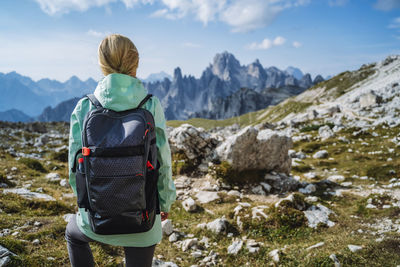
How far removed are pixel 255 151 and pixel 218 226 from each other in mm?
6662

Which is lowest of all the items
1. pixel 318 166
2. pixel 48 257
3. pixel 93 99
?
pixel 318 166

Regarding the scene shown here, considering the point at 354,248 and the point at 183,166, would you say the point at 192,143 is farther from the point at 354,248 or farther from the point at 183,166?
the point at 354,248

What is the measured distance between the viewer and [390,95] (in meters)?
49.8

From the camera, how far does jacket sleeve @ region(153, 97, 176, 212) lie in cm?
325

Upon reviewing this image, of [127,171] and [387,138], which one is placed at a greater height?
[127,171]

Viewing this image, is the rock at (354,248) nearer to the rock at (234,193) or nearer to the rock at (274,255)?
the rock at (274,255)

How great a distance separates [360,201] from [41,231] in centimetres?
1243

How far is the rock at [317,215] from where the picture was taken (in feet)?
26.9

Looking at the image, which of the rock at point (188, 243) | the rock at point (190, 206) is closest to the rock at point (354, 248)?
the rock at point (188, 243)

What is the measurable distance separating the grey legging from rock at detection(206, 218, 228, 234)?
16.4ft

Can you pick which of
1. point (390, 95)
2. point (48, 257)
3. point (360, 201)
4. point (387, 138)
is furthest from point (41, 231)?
point (390, 95)

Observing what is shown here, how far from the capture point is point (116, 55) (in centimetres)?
306

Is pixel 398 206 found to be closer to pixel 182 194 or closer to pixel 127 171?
pixel 182 194

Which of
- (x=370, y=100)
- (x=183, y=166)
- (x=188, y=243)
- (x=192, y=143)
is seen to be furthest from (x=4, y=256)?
(x=370, y=100)
